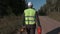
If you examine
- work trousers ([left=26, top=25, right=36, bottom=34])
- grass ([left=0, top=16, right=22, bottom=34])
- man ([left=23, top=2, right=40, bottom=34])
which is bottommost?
grass ([left=0, top=16, right=22, bottom=34])

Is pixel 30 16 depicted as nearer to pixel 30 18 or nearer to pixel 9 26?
pixel 30 18

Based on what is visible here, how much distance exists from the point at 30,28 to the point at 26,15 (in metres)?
0.56

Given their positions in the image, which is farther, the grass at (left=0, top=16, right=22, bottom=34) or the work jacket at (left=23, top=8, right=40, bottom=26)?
the grass at (left=0, top=16, right=22, bottom=34)

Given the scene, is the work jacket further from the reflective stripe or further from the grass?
the grass

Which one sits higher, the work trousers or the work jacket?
the work jacket

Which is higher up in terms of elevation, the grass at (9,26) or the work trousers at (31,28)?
the work trousers at (31,28)

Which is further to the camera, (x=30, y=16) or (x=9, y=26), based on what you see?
(x=9, y=26)

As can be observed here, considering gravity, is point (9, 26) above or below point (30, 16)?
below

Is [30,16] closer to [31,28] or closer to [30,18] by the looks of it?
[30,18]

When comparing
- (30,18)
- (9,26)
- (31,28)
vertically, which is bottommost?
(9,26)

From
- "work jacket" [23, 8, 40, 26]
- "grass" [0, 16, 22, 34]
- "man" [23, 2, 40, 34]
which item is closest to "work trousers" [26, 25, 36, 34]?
"man" [23, 2, 40, 34]

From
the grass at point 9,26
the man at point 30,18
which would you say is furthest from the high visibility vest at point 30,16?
the grass at point 9,26

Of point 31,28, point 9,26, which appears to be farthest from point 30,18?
point 9,26

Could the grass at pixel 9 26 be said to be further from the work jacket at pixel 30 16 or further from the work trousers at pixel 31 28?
the work jacket at pixel 30 16
